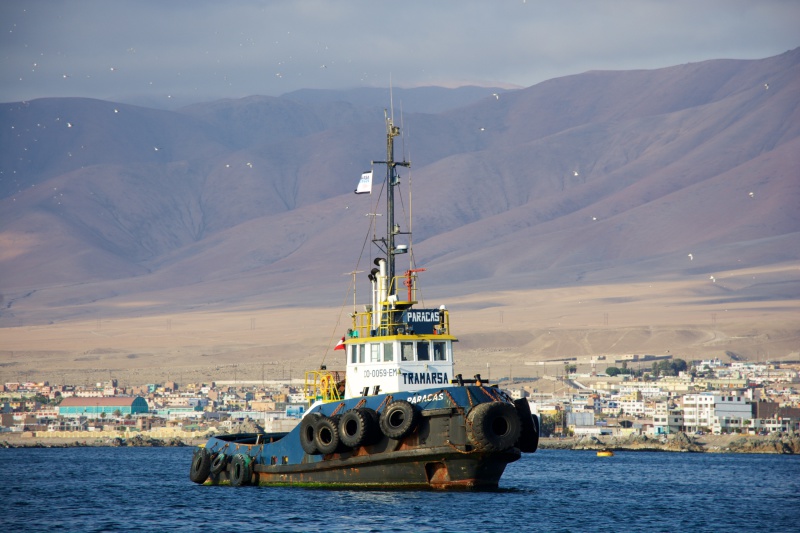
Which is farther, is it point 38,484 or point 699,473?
point 699,473

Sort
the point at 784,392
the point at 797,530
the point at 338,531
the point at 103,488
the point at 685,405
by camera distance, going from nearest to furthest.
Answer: the point at 338,531, the point at 797,530, the point at 103,488, the point at 685,405, the point at 784,392

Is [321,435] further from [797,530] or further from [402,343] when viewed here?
[797,530]

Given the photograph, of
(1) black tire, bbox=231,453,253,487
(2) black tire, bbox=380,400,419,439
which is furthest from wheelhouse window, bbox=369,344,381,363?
(1) black tire, bbox=231,453,253,487

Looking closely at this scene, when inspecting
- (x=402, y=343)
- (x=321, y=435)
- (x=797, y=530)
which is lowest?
(x=797, y=530)

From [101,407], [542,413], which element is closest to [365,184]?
[542,413]

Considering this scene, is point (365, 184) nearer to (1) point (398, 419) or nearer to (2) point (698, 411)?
(1) point (398, 419)

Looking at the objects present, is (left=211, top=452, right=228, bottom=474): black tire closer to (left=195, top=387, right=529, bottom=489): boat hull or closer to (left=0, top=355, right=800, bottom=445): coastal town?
(left=195, top=387, right=529, bottom=489): boat hull

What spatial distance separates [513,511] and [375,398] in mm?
6755

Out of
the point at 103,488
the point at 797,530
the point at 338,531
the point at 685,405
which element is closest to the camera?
the point at 338,531

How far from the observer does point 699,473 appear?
7731 cm

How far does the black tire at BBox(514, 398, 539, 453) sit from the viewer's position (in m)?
48.4

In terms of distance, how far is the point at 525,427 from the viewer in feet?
159

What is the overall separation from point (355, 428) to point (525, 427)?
20.5 feet

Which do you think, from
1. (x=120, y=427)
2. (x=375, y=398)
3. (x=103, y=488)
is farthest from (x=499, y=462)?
(x=120, y=427)
